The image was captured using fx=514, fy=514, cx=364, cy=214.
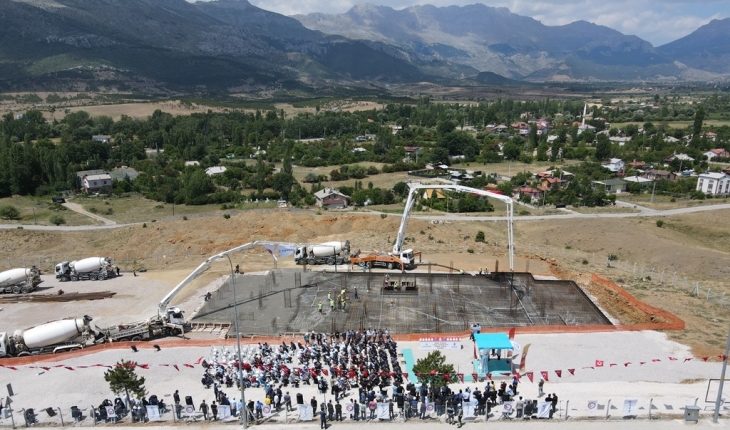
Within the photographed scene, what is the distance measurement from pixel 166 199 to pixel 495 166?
217 feet

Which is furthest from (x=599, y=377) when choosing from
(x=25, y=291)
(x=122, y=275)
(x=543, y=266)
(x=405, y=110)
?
(x=405, y=110)

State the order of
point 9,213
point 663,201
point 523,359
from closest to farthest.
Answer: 1. point 523,359
2. point 9,213
3. point 663,201

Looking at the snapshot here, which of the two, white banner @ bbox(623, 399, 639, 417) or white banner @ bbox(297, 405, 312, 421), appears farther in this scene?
white banner @ bbox(297, 405, 312, 421)

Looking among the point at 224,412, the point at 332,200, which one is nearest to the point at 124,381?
the point at 224,412

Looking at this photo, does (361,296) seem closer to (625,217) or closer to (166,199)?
(625,217)

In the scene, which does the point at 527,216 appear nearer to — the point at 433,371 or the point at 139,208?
the point at 433,371

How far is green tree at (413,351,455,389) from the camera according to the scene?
2305 cm

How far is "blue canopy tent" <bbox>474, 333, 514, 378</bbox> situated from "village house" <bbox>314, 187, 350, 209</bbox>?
51.5 m

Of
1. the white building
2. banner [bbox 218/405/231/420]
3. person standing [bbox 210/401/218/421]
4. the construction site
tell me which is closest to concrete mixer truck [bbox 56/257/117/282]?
the construction site

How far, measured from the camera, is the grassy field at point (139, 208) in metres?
71.1

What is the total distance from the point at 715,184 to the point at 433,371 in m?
79.5

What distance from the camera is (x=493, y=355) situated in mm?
25688

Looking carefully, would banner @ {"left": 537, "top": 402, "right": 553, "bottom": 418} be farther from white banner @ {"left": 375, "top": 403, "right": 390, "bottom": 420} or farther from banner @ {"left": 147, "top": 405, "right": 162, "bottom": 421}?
banner @ {"left": 147, "top": 405, "right": 162, "bottom": 421}

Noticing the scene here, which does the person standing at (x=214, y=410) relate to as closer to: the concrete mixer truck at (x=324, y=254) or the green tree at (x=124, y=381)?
the green tree at (x=124, y=381)
